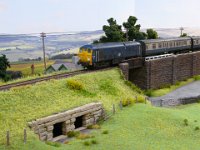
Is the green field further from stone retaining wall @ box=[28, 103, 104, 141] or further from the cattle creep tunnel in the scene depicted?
the cattle creep tunnel

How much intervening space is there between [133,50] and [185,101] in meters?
7.42

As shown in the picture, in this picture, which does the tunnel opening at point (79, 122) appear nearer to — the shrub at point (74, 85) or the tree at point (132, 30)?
the shrub at point (74, 85)

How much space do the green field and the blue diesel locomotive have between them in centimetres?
312

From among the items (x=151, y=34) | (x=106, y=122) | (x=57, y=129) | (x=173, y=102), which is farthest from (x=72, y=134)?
(x=151, y=34)

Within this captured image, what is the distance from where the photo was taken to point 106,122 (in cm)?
2542

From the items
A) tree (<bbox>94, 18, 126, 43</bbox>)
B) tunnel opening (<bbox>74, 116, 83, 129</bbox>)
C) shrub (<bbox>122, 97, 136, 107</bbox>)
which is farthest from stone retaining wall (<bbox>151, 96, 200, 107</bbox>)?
tree (<bbox>94, 18, 126, 43</bbox>)

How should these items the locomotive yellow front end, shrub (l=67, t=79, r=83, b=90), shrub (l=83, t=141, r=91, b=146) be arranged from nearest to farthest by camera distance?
shrub (l=83, t=141, r=91, b=146) → shrub (l=67, t=79, r=83, b=90) → the locomotive yellow front end

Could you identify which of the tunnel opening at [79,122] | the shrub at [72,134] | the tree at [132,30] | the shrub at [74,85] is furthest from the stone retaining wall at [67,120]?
the tree at [132,30]

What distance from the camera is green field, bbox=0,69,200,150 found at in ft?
68.3

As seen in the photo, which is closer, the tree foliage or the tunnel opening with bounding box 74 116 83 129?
the tunnel opening with bounding box 74 116 83 129

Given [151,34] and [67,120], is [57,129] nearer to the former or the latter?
[67,120]

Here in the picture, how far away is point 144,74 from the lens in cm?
3684

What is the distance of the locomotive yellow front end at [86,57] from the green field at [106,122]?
9.33 feet

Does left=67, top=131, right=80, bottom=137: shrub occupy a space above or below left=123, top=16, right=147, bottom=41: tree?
below
